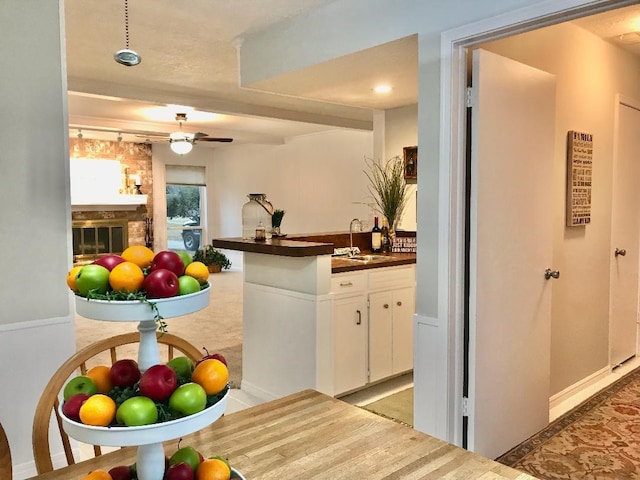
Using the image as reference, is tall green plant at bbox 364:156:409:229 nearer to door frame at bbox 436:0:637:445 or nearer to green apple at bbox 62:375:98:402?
door frame at bbox 436:0:637:445

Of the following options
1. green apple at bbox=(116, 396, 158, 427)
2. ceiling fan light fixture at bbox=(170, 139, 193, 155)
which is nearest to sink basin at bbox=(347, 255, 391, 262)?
green apple at bbox=(116, 396, 158, 427)

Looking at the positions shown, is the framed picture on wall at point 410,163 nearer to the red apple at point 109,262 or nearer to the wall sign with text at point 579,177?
the wall sign with text at point 579,177

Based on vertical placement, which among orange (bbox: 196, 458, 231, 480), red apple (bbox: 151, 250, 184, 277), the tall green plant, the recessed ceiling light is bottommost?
orange (bbox: 196, 458, 231, 480)

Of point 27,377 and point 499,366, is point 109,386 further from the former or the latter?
point 499,366

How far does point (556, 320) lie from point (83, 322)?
16.6 feet

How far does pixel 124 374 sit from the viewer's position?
90 centimetres

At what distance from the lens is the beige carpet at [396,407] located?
3254 millimetres

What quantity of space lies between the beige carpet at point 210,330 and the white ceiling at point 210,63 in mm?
2033

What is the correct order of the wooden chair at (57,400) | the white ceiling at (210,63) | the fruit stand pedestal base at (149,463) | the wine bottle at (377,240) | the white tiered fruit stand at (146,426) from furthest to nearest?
the wine bottle at (377,240) < the white ceiling at (210,63) < the wooden chair at (57,400) < the fruit stand pedestal base at (149,463) < the white tiered fruit stand at (146,426)

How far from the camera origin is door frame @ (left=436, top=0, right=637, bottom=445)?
7.66 feet

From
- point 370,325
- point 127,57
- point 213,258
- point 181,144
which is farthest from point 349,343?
point 213,258

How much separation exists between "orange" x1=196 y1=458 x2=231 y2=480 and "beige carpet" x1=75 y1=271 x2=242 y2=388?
2.94 meters

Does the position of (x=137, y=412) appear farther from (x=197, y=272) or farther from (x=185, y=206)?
(x=185, y=206)

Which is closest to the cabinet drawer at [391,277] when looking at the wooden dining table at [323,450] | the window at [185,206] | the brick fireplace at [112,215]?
the wooden dining table at [323,450]
